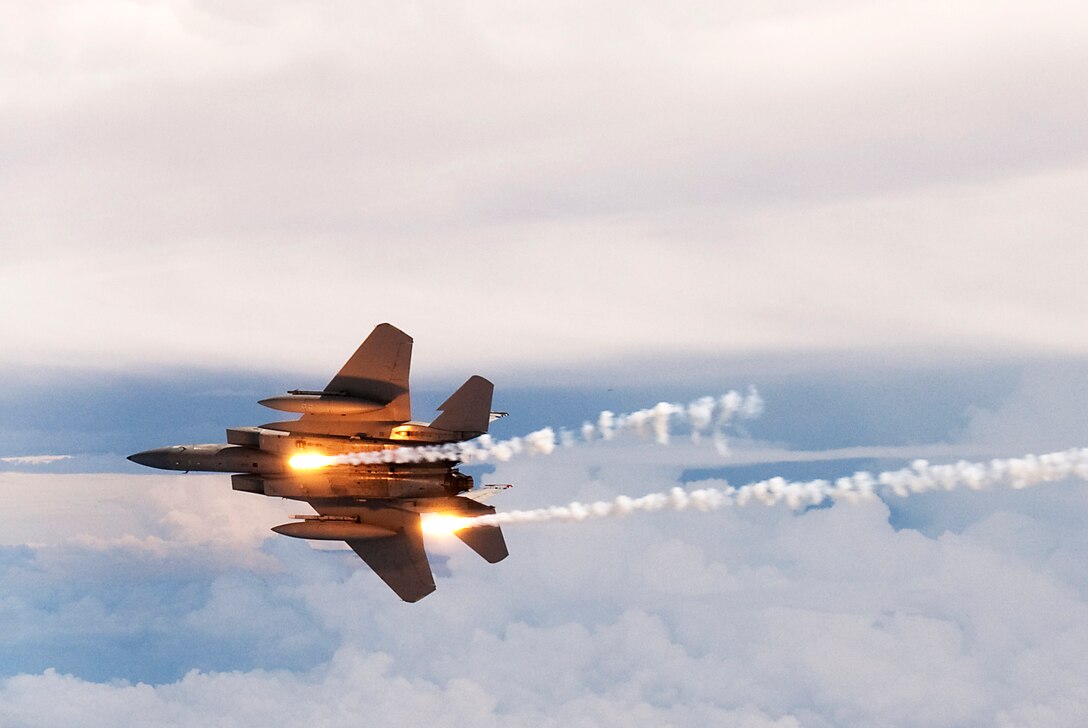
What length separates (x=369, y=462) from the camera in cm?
8244

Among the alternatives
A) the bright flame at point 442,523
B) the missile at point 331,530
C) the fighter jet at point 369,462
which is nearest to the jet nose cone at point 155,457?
the fighter jet at point 369,462

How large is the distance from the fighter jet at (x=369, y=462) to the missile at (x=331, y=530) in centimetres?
6

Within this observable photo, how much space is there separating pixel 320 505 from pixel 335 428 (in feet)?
18.8

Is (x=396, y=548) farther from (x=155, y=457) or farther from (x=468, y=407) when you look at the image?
(x=155, y=457)

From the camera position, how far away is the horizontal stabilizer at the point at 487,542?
83.7 m

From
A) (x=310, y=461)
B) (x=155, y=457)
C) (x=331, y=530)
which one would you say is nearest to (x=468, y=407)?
(x=310, y=461)

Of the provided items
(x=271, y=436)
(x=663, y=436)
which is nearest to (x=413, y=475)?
(x=271, y=436)

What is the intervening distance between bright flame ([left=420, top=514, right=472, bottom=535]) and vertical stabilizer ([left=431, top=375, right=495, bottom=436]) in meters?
6.00

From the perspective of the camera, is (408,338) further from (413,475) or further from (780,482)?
(780,482)

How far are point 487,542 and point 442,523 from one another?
119 inches

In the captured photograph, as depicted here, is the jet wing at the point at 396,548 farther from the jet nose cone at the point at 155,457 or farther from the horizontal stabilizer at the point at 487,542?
the jet nose cone at the point at 155,457

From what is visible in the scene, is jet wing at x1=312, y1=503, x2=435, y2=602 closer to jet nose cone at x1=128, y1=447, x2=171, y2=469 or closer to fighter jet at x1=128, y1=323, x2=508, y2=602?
fighter jet at x1=128, y1=323, x2=508, y2=602

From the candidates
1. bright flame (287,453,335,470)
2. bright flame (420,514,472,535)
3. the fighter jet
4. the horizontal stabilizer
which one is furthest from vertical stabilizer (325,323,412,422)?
the horizontal stabilizer

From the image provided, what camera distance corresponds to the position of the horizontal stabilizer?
8369cm
